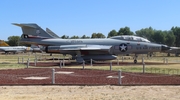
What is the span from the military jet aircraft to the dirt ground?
19.5m

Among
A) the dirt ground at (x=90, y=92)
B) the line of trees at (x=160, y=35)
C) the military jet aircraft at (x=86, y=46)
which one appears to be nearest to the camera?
the dirt ground at (x=90, y=92)

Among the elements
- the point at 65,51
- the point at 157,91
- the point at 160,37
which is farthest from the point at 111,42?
the point at 160,37

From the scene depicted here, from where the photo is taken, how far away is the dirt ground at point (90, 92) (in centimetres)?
1027

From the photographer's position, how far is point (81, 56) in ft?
111

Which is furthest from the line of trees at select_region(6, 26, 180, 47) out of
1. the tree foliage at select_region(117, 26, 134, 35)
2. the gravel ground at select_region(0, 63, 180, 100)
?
the gravel ground at select_region(0, 63, 180, 100)

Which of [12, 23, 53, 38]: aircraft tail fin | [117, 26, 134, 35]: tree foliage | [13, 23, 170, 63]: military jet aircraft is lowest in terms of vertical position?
[13, 23, 170, 63]: military jet aircraft

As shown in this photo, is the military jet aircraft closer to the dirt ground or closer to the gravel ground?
the gravel ground

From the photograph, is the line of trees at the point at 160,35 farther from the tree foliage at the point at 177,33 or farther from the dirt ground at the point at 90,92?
the dirt ground at the point at 90,92

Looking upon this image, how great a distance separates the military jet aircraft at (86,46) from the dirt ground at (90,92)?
19484 mm

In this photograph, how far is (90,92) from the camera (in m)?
11.5

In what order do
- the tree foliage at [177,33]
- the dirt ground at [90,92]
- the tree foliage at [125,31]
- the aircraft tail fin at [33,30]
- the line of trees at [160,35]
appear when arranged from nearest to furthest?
the dirt ground at [90,92], the aircraft tail fin at [33,30], the line of trees at [160,35], the tree foliage at [177,33], the tree foliage at [125,31]

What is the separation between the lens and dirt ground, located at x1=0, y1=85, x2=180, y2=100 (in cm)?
1027

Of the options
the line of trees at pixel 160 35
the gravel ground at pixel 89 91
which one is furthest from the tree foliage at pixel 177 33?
the gravel ground at pixel 89 91

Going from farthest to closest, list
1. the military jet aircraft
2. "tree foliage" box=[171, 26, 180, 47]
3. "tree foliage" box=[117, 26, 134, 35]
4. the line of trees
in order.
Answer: "tree foliage" box=[117, 26, 134, 35]
"tree foliage" box=[171, 26, 180, 47]
the line of trees
the military jet aircraft
